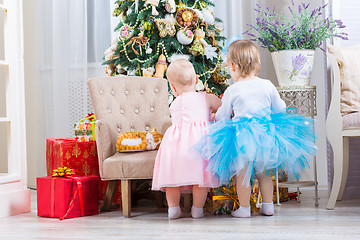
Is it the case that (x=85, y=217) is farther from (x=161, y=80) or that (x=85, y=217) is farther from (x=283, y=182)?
(x=283, y=182)

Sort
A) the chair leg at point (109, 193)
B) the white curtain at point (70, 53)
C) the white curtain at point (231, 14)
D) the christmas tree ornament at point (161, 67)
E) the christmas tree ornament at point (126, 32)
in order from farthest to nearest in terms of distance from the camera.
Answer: the white curtain at point (70, 53), the white curtain at point (231, 14), the christmas tree ornament at point (126, 32), the christmas tree ornament at point (161, 67), the chair leg at point (109, 193)

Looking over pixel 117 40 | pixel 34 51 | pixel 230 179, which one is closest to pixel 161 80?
pixel 117 40

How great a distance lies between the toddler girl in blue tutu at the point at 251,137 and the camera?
2617mm

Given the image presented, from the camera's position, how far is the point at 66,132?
4.49 meters

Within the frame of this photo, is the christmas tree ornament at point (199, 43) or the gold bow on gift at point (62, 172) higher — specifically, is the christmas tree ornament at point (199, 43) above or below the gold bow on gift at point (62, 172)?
above

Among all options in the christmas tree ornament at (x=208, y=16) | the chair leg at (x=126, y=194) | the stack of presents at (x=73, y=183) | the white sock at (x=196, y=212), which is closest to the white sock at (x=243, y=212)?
the white sock at (x=196, y=212)

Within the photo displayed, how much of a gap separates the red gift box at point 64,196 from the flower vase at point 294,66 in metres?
1.37

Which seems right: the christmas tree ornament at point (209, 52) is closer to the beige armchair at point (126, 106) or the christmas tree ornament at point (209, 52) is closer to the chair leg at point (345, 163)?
the beige armchair at point (126, 106)

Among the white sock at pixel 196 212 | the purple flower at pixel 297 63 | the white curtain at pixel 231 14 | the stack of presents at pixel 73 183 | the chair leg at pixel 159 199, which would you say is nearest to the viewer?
the white sock at pixel 196 212

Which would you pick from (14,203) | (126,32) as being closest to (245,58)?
(126,32)

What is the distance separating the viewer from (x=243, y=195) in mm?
2756

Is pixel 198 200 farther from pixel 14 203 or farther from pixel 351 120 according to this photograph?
pixel 14 203

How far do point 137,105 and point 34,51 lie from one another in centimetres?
186

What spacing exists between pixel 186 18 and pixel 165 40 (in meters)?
0.21
